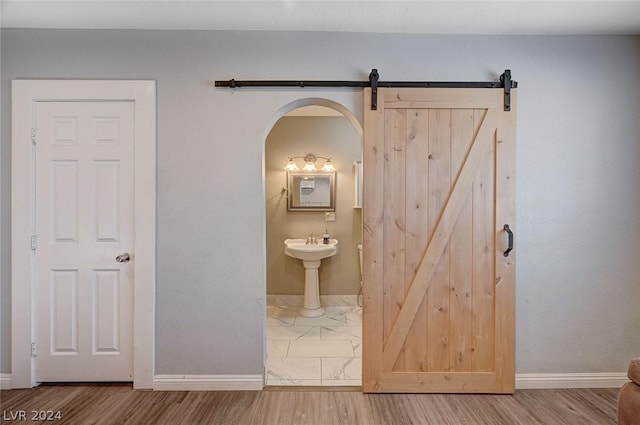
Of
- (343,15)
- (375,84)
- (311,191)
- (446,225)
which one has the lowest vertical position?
(446,225)

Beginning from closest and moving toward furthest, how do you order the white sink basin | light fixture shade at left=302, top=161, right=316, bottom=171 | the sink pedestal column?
the white sink basin < the sink pedestal column < light fixture shade at left=302, top=161, right=316, bottom=171

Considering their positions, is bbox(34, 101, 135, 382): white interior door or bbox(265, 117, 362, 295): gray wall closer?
bbox(34, 101, 135, 382): white interior door

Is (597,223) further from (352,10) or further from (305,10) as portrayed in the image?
(305,10)

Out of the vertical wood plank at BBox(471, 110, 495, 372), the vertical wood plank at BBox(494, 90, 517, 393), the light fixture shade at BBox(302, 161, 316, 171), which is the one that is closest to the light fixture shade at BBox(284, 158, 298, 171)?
the light fixture shade at BBox(302, 161, 316, 171)

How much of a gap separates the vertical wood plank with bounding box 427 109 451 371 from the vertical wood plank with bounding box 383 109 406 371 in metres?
0.19

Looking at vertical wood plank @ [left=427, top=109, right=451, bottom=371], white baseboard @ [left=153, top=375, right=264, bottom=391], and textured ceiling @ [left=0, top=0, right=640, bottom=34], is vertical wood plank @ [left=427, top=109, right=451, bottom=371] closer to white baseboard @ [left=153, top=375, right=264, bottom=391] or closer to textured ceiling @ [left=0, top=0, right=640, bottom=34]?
textured ceiling @ [left=0, top=0, right=640, bottom=34]

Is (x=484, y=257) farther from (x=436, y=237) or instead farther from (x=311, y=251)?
(x=311, y=251)

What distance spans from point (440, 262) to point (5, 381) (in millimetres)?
3127

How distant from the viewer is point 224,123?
2.25 meters

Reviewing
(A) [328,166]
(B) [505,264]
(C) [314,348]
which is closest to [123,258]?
(C) [314,348]

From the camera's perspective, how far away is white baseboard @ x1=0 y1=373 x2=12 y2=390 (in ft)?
7.32

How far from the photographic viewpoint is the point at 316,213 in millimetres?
4074

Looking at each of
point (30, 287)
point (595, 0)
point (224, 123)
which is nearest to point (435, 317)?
point (224, 123)

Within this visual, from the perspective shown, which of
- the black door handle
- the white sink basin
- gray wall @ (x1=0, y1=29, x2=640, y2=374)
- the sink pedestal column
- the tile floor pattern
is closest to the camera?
the black door handle
